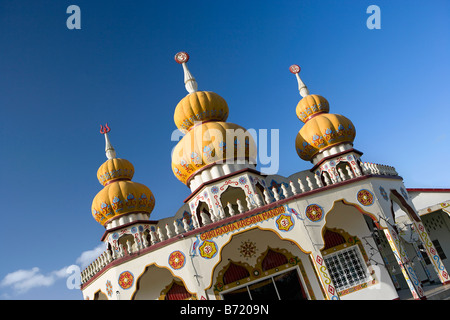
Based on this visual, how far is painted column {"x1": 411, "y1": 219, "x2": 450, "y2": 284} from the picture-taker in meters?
13.8

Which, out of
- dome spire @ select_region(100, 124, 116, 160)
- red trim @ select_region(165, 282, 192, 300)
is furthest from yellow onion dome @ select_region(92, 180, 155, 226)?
red trim @ select_region(165, 282, 192, 300)

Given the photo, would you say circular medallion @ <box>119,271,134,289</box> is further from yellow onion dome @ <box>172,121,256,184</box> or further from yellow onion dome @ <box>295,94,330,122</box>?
yellow onion dome @ <box>295,94,330,122</box>

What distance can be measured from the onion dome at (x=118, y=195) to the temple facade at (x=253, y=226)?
0.05 metres

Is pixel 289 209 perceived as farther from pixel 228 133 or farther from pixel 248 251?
pixel 228 133

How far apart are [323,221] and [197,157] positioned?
18.6ft

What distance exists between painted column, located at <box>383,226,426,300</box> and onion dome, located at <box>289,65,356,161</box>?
531cm

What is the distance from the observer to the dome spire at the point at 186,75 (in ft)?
58.5

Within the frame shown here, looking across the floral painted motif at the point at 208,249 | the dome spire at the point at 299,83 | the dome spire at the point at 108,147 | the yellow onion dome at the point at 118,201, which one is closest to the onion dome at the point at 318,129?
the dome spire at the point at 299,83

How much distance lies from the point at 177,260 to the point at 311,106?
33.2 ft

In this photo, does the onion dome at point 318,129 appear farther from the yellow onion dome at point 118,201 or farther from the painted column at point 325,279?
the yellow onion dome at point 118,201

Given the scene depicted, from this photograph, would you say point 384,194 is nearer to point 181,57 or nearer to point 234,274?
point 234,274

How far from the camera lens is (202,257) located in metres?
12.9
